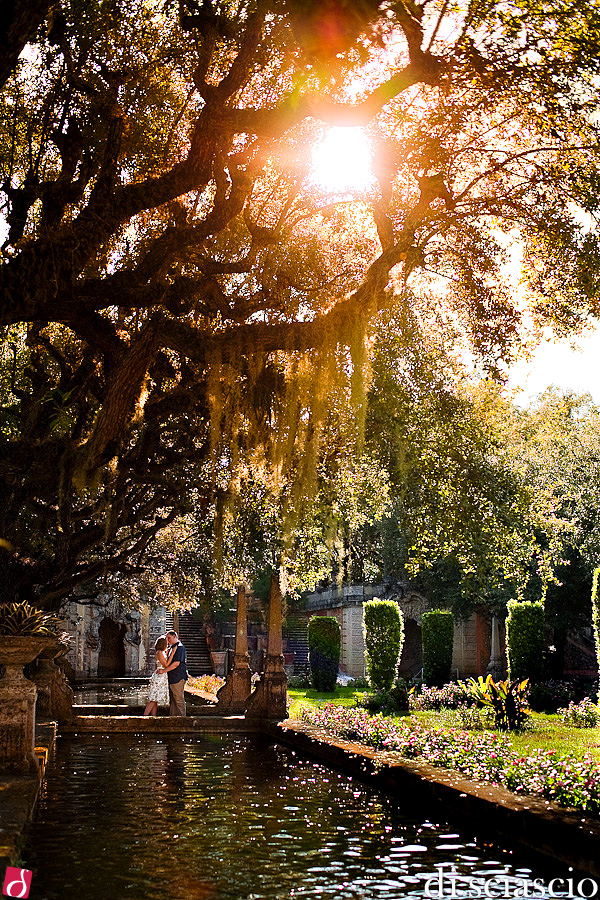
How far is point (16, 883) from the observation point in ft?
17.6

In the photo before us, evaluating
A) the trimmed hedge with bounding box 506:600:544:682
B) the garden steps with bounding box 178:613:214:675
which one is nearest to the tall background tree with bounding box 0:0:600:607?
the trimmed hedge with bounding box 506:600:544:682

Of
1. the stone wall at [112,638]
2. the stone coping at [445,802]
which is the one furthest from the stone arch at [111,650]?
the stone coping at [445,802]

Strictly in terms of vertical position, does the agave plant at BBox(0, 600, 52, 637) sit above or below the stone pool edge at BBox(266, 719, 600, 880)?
above

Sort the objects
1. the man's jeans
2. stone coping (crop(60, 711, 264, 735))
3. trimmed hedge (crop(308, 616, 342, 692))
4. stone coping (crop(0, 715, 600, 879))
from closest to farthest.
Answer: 1. stone coping (crop(0, 715, 600, 879))
2. stone coping (crop(60, 711, 264, 735))
3. the man's jeans
4. trimmed hedge (crop(308, 616, 342, 692))

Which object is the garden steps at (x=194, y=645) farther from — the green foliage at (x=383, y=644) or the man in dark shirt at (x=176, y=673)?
the man in dark shirt at (x=176, y=673)

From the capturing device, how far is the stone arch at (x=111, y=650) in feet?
153

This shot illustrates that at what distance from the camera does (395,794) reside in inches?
378

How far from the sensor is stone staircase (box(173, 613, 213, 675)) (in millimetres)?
42438

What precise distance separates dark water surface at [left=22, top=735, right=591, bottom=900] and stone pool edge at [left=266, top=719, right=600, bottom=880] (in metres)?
0.22

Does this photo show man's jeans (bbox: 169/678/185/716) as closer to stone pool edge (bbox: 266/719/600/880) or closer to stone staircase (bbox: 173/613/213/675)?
stone pool edge (bbox: 266/719/600/880)

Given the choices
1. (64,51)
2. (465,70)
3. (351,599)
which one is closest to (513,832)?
(465,70)

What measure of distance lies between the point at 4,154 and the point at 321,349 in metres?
5.22

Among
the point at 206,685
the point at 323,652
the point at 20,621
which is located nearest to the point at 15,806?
the point at 20,621

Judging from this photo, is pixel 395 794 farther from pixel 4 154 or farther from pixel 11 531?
pixel 4 154
